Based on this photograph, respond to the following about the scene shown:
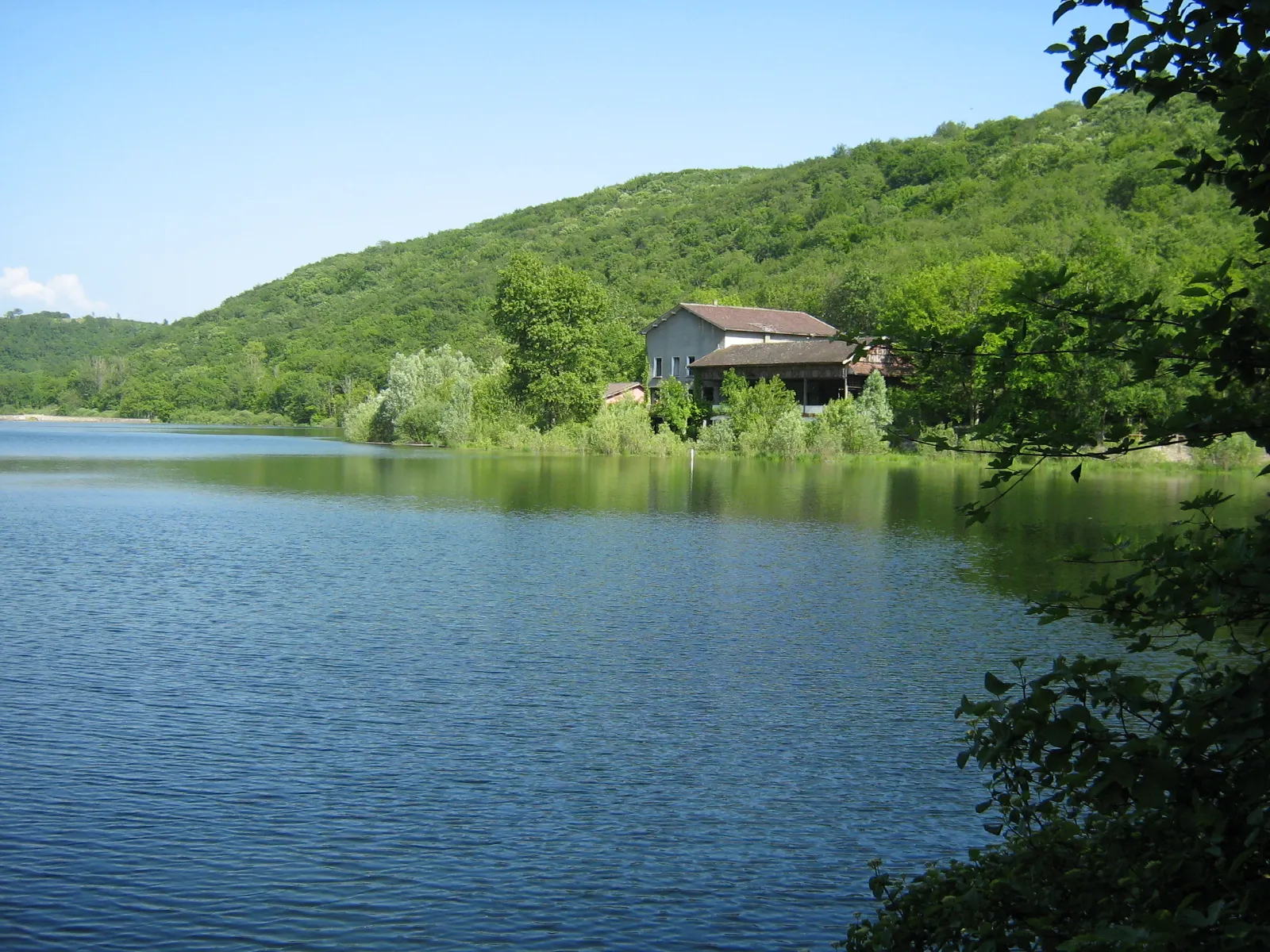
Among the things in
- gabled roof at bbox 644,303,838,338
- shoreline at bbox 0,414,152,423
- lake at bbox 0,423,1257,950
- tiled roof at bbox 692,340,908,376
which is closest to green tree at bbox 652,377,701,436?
tiled roof at bbox 692,340,908,376

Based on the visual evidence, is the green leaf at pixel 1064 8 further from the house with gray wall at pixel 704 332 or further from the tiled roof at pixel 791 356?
the house with gray wall at pixel 704 332

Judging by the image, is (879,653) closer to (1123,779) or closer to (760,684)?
(760,684)

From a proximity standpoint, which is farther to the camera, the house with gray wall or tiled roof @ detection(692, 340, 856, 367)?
the house with gray wall

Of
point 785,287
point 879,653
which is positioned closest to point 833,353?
point 785,287

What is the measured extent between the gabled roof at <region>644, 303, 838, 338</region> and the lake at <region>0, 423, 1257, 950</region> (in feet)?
150

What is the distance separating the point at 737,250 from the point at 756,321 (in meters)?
51.5

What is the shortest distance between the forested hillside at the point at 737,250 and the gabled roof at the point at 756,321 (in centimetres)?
331

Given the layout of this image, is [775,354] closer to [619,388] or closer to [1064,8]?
[619,388]

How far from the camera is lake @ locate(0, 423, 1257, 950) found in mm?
7848

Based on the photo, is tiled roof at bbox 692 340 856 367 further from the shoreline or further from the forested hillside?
the shoreline

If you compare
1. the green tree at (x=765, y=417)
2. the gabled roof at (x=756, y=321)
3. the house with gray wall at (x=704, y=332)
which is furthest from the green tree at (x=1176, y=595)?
the gabled roof at (x=756, y=321)

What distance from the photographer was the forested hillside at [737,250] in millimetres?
78938

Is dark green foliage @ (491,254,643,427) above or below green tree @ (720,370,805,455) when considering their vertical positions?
above

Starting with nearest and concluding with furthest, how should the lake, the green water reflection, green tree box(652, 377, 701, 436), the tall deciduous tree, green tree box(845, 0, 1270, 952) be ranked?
green tree box(845, 0, 1270, 952), the lake, the green water reflection, green tree box(652, 377, 701, 436), the tall deciduous tree
